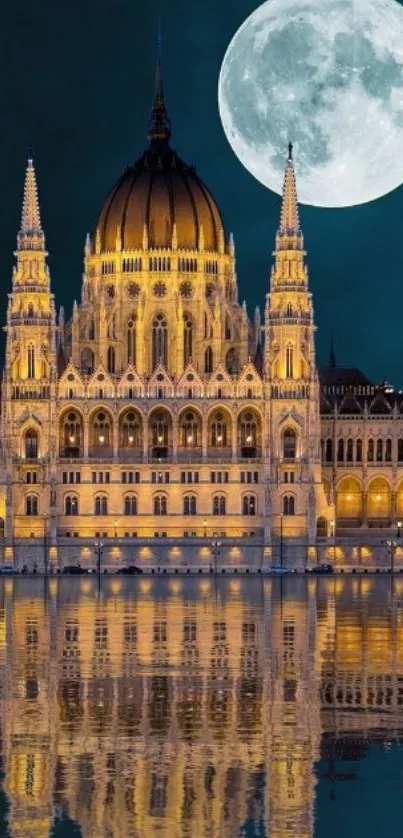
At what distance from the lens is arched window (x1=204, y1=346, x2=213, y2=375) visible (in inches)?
7136

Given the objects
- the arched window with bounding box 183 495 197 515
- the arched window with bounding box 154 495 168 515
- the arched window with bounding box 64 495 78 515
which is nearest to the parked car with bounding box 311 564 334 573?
the arched window with bounding box 183 495 197 515

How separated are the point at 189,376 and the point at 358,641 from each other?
9876 centimetres

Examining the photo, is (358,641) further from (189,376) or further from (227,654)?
(189,376)

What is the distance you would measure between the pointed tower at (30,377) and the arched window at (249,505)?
52.6 feet

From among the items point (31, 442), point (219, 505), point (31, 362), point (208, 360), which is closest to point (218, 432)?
point (219, 505)

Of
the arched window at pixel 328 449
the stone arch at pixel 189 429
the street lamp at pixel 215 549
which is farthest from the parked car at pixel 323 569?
the arched window at pixel 328 449

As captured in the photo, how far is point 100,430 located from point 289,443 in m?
15.9

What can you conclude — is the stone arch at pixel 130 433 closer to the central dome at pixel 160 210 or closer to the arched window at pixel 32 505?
the arched window at pixel 32 505

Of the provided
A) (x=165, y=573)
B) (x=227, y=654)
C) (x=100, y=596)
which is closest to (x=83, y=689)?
(x=227, y=654)

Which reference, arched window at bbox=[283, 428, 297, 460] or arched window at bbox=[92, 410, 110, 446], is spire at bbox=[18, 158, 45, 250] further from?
arched window at bbox=[283, 428, 297, 460]

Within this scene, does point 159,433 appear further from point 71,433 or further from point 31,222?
point 31,222

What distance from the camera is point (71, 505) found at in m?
168

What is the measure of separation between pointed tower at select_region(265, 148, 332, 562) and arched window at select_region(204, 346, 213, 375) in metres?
10.3

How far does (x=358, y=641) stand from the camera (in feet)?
236
